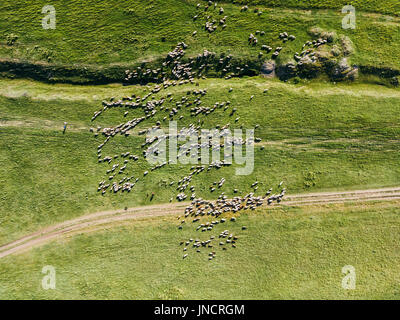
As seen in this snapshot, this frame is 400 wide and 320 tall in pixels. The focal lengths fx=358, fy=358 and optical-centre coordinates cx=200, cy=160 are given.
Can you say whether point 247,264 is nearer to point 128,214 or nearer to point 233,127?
point 128,214

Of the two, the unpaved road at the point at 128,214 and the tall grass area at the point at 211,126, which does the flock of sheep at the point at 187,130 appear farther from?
the unpaved road at the point at 128,214

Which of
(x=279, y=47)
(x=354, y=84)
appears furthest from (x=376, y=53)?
(x=279, y=47)

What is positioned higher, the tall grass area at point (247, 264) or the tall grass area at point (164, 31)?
the tall grass area at point (164, 31)

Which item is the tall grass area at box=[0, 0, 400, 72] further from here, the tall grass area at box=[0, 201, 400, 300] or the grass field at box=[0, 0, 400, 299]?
the tall grass area at box=[0, 201, 400, 300]

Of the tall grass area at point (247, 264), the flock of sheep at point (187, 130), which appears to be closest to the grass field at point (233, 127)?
the tall grass area at point (247, 264)

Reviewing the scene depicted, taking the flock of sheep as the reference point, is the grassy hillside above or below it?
above

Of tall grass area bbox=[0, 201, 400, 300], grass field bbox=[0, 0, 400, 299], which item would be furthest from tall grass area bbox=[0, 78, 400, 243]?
tall grass area bbox=[0, 201, 400, 300]
